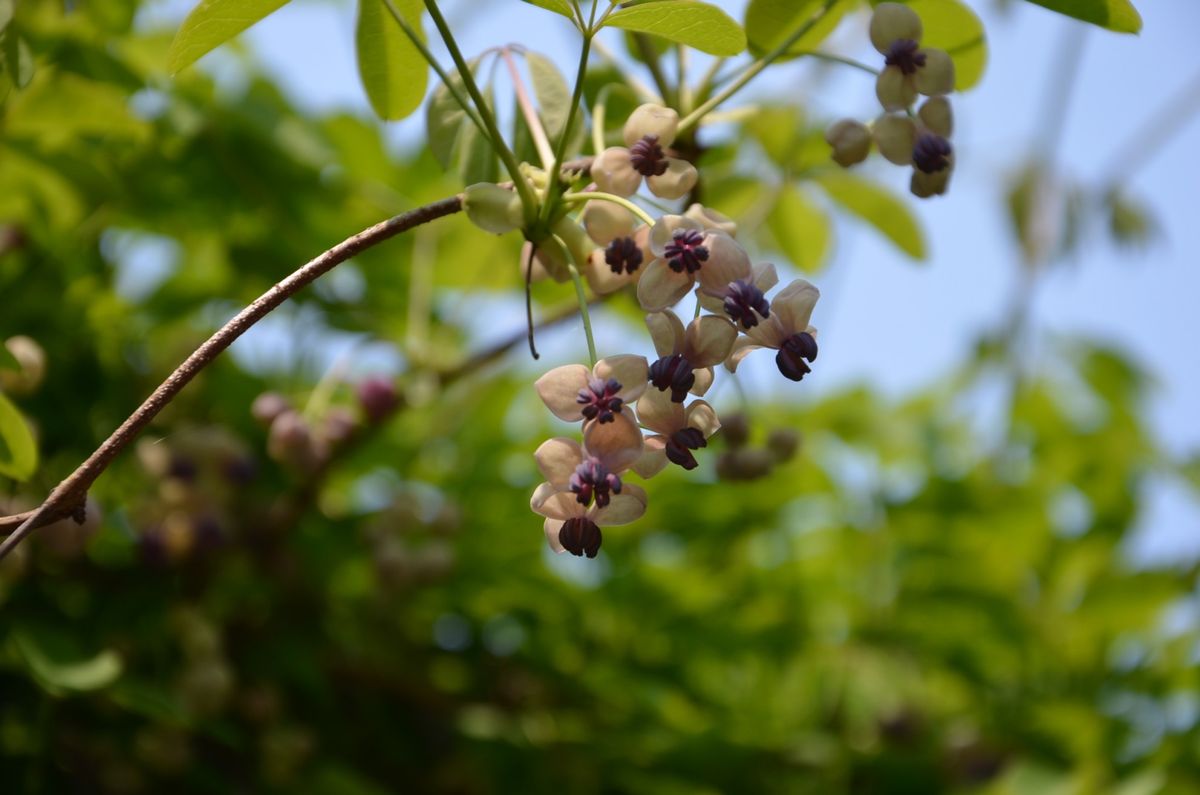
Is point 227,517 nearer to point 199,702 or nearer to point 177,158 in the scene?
point 199,702

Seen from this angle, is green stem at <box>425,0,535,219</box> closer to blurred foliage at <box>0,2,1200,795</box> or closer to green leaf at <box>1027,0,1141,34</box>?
green leaf at <box>1027,0,1141,34</box>

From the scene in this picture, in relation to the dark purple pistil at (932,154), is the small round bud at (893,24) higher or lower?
higher

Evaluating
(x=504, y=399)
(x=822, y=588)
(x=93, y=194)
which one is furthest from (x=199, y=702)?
(x=822, y=588)

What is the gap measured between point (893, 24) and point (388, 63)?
405 mm

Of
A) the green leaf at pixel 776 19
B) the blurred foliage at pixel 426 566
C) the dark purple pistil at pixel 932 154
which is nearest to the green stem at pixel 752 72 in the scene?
the green leaf at pixel 776 19

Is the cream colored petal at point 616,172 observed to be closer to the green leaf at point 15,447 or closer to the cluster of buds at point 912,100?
the cluster of buds at point 912,100

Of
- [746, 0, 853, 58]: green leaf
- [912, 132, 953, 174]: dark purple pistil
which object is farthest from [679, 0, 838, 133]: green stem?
[912, 132, 953, 174]: dark purple pistil

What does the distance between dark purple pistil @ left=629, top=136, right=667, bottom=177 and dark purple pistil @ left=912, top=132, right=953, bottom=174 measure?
0.70 feet

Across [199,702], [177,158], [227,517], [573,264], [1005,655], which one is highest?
[177,158]

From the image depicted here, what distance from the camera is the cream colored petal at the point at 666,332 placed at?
31.0 inches

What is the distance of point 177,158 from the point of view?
5.43 feet

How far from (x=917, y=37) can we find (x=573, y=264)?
33 centimetres

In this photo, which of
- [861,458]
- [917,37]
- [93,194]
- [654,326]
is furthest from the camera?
[861,458]

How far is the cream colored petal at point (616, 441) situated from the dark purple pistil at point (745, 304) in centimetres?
9
